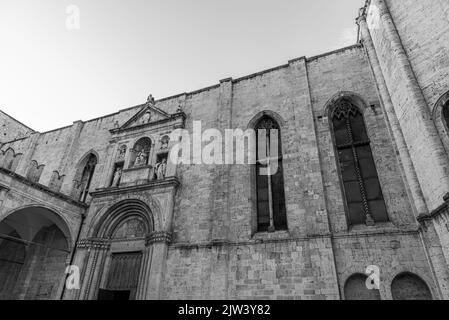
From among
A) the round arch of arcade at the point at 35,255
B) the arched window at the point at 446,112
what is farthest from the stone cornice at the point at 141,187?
the arched window at the point at 446,112

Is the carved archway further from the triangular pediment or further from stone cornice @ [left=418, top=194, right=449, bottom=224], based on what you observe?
stone cornice @ [left=418, top=194, right=449, bottom=224]

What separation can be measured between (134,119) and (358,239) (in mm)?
11210

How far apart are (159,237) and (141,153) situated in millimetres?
4484

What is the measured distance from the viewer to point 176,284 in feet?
29.2

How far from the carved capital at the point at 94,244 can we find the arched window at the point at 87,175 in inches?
127

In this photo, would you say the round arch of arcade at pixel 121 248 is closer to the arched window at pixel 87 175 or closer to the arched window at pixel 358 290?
the arched window at pixel 87 175

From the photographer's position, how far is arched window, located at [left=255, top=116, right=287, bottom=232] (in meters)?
9.38

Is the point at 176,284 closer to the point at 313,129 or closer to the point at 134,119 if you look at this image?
the point at 313,129

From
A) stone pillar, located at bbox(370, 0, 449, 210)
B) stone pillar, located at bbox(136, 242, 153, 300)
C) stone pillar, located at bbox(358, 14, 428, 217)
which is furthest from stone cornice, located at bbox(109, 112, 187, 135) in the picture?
stone pillar, located at bbox(370, 0, 449, 210)

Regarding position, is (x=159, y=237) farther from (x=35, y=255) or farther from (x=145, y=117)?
(x=145, y=117)

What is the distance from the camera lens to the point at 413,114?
756cm

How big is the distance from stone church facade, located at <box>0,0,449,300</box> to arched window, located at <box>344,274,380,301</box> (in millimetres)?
26
